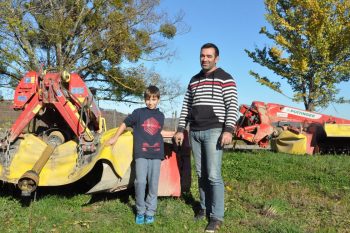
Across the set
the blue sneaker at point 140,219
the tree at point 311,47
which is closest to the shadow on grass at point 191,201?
the blue sneaker at point 140,219

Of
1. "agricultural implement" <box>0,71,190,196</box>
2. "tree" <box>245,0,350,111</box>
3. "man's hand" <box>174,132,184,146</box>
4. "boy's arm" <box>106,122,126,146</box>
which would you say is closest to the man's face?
"man's hand" <box>174,132,184,146</box>

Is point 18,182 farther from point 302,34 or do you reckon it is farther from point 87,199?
point 302,34

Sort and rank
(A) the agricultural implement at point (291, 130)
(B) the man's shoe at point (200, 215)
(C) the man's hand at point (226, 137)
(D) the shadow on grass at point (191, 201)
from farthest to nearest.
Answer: (A) the agricultural implement at point (291, 130) < (D) the shadow on grass at point (191, 201) < (B) the man's shoe at point (200, 215) < (C) the man's hand at point (226, 137)

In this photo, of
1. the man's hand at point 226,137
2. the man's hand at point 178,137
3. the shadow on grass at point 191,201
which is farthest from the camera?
the shadow on grass at point 191,201

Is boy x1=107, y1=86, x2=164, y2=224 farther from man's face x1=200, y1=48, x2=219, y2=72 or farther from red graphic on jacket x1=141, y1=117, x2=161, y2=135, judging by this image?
man's face x1=200, y1=48, x2=219, y2=72

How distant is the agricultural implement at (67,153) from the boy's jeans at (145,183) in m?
0.32

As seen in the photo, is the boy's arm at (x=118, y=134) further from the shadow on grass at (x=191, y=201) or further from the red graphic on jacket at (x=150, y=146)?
the shadow on grass at (x=191, y=201)

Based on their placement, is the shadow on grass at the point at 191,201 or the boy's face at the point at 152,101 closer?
the boy's face at the point at 152,101

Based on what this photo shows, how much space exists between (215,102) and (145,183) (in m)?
1.16

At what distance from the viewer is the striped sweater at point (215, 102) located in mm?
4836

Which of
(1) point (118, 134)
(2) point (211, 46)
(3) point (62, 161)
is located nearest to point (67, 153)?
(3) point (62, 161)

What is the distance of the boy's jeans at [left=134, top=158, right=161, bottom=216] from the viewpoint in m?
5.03

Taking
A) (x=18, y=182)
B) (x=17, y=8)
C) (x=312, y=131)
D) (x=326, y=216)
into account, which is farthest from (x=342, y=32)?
(x=18, y=182)

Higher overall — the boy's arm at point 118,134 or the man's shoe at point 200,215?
the boy's arm at point 118,134
